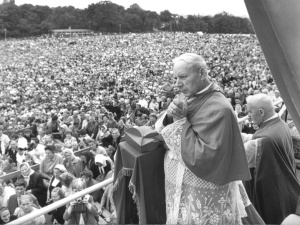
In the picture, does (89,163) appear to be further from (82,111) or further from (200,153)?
(82,111)

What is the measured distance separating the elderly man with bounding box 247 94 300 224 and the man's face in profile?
2.53ft

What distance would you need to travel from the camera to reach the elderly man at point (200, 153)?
4.83 feet

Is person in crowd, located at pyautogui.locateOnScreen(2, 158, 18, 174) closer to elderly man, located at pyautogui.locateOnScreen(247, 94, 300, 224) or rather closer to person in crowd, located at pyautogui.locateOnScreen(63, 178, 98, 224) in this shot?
person in crowd, located at pyautogui.locateOnScreen(63, 178, 98, 224)

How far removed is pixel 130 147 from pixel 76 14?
76.9 meters

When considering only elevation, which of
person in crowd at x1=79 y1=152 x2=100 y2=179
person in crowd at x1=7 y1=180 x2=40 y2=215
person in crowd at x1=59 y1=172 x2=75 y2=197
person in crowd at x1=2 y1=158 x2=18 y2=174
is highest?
person in crowd at x1=59 y1=172 x2=75 y2=197

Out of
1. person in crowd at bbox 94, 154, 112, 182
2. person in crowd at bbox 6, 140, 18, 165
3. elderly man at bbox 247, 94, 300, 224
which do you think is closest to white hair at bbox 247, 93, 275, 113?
elderly man at bbox 247, 94, 300, 224

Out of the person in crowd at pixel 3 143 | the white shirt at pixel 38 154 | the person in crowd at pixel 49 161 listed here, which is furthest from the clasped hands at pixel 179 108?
the person in crowd at pixel 3 143

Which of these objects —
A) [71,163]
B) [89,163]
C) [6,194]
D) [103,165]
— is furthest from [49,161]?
[6,194]

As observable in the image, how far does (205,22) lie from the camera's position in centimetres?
7062

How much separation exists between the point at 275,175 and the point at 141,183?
880 millimetres

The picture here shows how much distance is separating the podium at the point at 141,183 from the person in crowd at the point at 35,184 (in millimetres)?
3319

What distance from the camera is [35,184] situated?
16.5ft

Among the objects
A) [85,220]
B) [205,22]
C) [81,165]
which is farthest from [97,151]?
[205,22]

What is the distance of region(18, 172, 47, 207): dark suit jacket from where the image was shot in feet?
16.0
